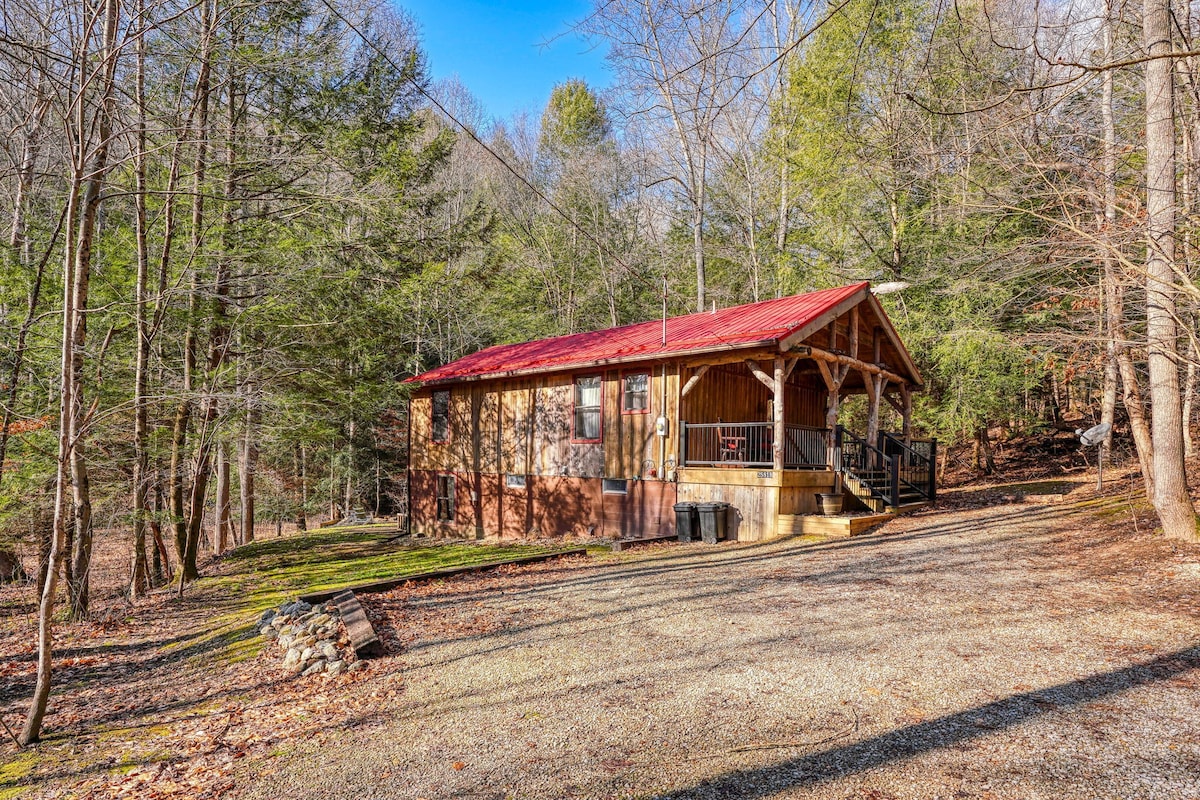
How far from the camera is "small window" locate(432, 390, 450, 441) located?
707 inches

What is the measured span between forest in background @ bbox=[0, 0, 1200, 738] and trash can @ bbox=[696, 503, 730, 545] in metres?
5.62

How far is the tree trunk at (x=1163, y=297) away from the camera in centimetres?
730

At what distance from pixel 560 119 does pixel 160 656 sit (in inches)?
1099

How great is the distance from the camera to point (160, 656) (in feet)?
24.2

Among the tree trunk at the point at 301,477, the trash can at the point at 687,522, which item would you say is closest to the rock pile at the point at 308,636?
the trash can at the point at 687,522

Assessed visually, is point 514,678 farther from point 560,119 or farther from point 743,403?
point 560,119

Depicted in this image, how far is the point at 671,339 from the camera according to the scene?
1313 cm

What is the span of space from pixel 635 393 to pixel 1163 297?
8.37 meters

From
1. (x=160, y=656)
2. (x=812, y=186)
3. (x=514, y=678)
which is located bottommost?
(x=160, y=656)

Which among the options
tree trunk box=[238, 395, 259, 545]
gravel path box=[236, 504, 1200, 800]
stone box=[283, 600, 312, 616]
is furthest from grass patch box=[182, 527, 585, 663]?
tree trunk box=[238, 395, 259, 545]

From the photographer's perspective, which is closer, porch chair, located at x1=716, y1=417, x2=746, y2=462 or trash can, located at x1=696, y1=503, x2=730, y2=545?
trash can, located at x1=696, y1=503, x2=730, y2=545

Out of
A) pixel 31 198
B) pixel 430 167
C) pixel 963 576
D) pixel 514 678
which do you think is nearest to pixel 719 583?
pixel 963 576

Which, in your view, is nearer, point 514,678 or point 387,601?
point 514,678

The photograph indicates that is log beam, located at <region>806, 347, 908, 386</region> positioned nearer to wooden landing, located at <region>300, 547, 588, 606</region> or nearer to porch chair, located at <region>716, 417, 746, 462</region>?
porch chair, located at <region>716, 417, 746, 462</region>
